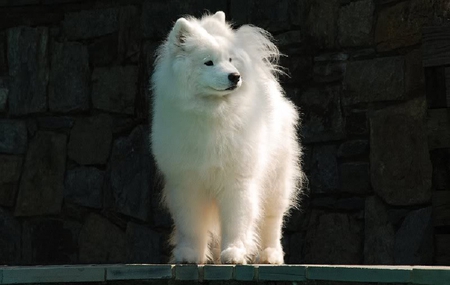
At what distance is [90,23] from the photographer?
944 cm

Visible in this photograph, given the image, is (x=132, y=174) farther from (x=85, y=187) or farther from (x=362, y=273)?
(x=362, y=273)

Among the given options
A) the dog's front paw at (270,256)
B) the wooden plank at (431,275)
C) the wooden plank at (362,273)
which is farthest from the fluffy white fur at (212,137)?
the wooden plank at (431,275)

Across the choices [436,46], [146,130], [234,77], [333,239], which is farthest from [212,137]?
[146,130]

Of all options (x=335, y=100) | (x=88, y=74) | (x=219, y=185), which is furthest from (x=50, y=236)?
(x=219, y=185)

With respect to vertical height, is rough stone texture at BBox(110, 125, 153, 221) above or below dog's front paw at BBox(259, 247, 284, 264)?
above

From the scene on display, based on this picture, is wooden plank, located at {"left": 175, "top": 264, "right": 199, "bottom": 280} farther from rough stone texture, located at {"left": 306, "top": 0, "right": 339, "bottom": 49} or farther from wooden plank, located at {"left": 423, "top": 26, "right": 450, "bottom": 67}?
rough stone texture, located at {"left": 306, "top": 0, "right": 339, "bottom": 49}

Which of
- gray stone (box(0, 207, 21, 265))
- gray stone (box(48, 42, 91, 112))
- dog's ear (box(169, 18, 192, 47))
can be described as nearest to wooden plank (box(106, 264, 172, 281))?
dog's ear (box(169, 18, 192, 47))

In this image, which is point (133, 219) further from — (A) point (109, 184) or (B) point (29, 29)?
(B) point (29, 29)

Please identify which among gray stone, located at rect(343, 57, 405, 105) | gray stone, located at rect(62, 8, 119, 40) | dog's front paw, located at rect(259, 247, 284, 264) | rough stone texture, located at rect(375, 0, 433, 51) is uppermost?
gray stone, located at rect(62, 8, 119, 40)

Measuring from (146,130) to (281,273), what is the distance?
3.68 metres

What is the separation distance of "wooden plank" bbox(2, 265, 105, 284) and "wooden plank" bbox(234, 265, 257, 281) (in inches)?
28.7

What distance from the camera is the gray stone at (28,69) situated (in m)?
9.58

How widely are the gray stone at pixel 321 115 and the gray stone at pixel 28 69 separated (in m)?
2.41

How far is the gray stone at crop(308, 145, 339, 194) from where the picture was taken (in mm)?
8367
